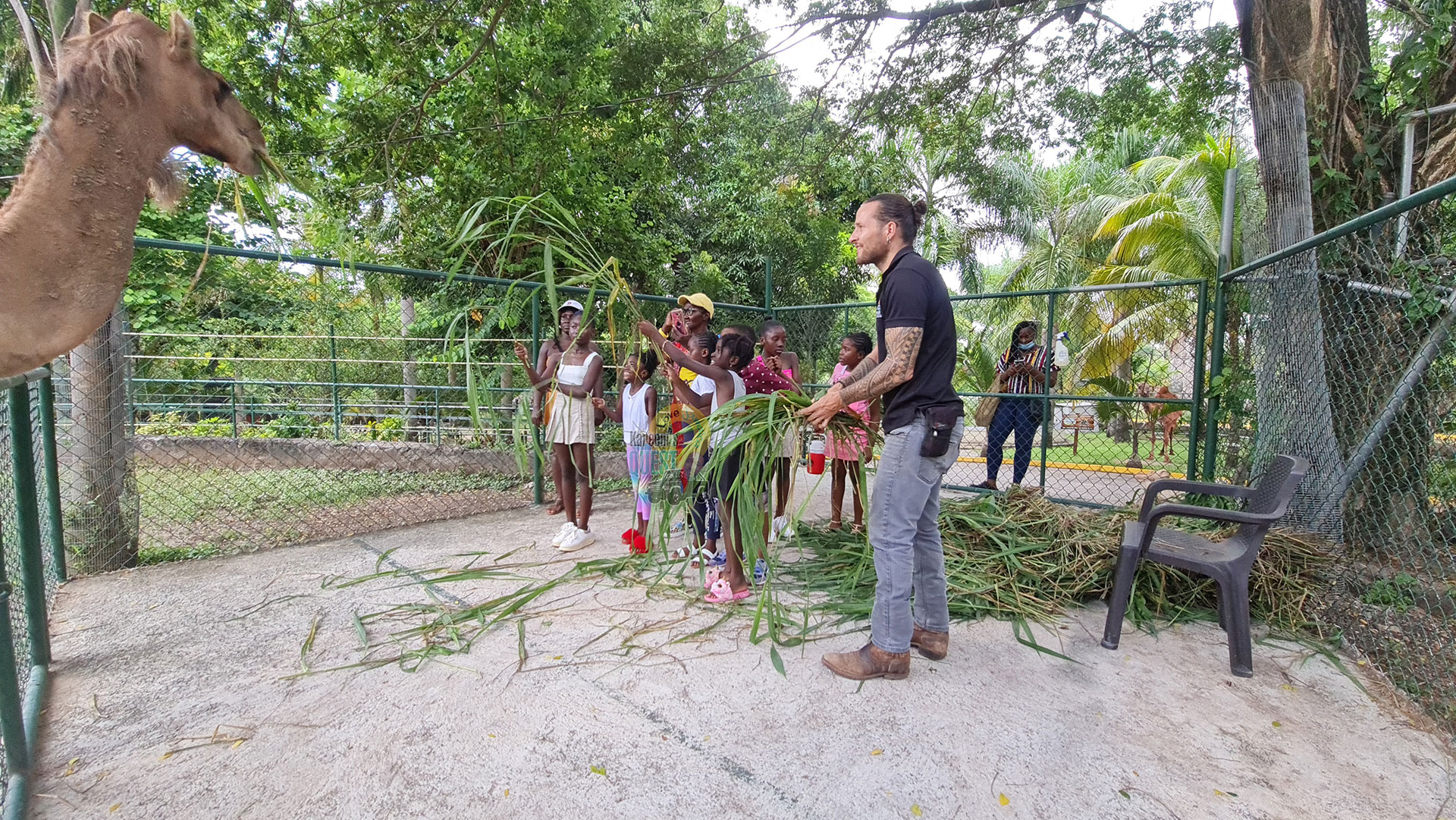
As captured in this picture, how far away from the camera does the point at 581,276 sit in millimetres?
3418

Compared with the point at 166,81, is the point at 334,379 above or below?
below

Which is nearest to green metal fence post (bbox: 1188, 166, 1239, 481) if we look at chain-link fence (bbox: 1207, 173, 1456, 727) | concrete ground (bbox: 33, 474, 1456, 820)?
chain-link fence (bbox: 1207, 173, 1456, 727)

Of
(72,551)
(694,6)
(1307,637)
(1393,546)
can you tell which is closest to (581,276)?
(72,551)

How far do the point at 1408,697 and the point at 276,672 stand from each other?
4.83 m

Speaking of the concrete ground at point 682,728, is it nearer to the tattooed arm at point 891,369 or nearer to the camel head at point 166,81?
the tattooed arm at point 891,369

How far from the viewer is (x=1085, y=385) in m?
9.54

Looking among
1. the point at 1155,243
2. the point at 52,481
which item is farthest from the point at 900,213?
the point at 1155,243

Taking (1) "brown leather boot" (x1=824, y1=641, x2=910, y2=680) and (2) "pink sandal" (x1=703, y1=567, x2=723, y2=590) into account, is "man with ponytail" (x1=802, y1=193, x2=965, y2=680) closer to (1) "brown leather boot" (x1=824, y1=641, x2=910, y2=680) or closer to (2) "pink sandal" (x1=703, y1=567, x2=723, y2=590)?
(1) "brown leather boot" (x1=824, y1=641, x2=910, y2=680)

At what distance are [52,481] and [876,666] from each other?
4.55 m

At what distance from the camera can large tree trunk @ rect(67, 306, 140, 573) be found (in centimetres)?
415

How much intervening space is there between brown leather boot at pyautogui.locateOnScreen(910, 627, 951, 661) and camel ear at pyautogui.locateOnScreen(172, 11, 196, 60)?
3.38 metres

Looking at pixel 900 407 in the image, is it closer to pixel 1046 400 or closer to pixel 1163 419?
pixel 1046 400

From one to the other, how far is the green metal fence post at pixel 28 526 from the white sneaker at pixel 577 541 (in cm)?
258

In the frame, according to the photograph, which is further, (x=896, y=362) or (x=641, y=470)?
(x=641, y=470)
